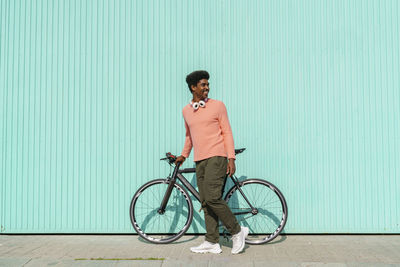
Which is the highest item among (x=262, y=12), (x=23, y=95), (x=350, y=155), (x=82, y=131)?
(x=262, y=12)

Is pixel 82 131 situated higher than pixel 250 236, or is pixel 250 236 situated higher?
pixel 82 131

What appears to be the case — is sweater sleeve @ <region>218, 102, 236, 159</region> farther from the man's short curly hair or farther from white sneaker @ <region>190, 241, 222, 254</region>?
white sneaker @ <region>190, 241, 222, 254</region>

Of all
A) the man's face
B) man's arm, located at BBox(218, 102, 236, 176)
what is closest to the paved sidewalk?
man's arm, located at BBox(218, 102, 236, 176)

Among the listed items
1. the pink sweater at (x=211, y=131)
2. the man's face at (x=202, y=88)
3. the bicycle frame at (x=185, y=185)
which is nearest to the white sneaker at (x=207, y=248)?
the bicycle frame at (x=185, y=185)

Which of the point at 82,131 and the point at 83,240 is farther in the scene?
the point at 82,131

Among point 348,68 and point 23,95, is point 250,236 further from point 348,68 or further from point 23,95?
point 23,95

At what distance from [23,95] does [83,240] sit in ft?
6.54

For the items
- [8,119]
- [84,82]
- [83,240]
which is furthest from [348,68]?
[8,119]

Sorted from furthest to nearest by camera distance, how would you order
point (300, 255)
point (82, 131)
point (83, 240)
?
point (82, 131) → point (83, 240) → point (300, 255)

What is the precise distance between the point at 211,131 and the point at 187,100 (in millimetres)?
1008

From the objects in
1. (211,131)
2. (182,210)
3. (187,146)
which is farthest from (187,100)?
(182,210)

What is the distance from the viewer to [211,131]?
13.3 feet

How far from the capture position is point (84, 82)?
5.02m

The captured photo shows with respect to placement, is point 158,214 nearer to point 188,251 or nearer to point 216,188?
point 188,251
